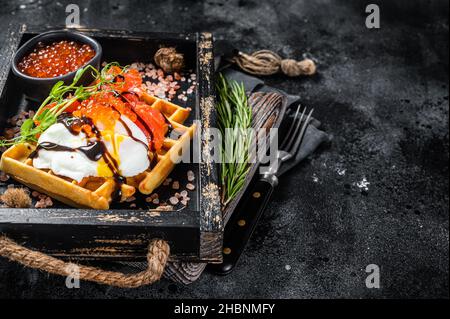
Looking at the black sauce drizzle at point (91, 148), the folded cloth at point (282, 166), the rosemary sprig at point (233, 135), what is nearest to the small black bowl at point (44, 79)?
the black sauce drizzle at point (91, 148)

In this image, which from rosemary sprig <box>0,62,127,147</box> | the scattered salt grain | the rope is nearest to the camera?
rosemary sprig <box>0,62,127,147</box>

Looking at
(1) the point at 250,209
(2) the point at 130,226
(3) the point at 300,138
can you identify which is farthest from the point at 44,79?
(3) the point at 300,138

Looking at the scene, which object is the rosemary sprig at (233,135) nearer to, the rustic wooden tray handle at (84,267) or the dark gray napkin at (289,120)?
the dark gray napkin at (289,120)

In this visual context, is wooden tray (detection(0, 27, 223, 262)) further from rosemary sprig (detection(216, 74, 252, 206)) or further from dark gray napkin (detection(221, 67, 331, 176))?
dark gray napkin (detection(221, 67, 331, 176))

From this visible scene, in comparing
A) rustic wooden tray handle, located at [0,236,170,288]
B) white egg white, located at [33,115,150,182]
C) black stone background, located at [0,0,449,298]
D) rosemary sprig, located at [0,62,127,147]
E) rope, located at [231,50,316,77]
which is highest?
rosemary sprig, located at [0,62,127,147]

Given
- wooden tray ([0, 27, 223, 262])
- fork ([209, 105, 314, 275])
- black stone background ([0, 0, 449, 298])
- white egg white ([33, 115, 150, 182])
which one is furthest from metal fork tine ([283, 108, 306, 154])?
white egg white ([33, 115, 150, 182])
